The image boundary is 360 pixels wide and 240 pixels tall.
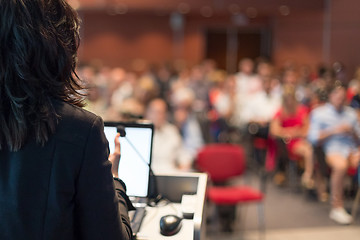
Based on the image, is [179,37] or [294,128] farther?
[179,37]

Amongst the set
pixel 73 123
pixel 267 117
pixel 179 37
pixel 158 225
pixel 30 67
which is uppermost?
pixel 179 37

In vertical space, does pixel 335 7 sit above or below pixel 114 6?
below

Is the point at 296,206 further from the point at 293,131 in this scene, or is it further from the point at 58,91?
the point at 58,91

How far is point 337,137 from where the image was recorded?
197 inches

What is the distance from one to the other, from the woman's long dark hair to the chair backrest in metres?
3.11

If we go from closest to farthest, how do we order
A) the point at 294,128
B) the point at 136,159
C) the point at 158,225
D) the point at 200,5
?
the point at 158,225
the point at 136,159
the point at 294,128
the point at 200,5

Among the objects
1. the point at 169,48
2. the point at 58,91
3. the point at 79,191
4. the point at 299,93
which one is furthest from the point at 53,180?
the point at 169,48

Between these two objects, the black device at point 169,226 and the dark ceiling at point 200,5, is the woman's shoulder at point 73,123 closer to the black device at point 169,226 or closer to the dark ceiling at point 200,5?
the black device at point 169,226

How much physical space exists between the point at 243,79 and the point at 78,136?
8158 millimetres

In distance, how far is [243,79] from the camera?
9109 mm

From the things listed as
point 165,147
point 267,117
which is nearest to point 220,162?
point 165,147

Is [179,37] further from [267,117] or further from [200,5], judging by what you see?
[267,117]

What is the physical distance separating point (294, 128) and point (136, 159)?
169 inches

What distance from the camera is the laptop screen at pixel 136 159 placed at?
2.08 m
